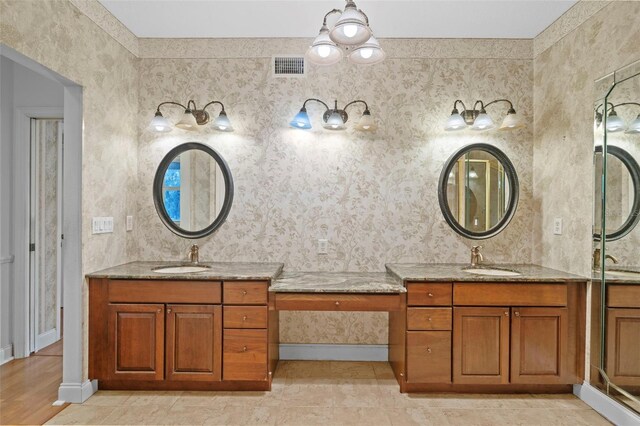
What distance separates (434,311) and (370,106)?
69.1 inches

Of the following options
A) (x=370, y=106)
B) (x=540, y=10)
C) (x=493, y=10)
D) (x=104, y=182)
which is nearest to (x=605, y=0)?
(x=540, y=10)

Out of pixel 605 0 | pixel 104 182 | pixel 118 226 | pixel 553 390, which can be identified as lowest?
pixel 553 390

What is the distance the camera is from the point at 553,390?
9.05 ft

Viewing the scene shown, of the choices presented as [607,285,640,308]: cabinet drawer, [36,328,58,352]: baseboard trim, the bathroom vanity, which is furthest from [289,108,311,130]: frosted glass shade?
[36,328,58,352]: baseboard trim

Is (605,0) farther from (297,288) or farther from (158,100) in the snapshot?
(158,100)

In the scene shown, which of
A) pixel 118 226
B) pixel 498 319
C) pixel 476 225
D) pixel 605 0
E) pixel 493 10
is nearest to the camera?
pixel 605 0

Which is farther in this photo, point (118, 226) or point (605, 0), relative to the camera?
point (118, 226)

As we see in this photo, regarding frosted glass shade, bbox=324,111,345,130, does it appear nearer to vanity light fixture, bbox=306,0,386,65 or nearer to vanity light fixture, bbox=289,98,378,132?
vanity light fixture, bbox=289,98,378,132

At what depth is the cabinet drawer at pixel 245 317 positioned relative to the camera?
2695 millimetres

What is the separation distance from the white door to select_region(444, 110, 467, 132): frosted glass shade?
343 centimetres

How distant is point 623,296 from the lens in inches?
94.3

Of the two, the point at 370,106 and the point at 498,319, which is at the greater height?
the point at 370,106

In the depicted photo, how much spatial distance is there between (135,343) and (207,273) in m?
0.69

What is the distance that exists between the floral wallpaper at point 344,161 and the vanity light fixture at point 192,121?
0.10 meters
